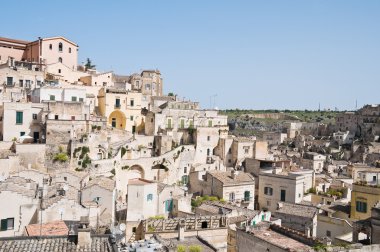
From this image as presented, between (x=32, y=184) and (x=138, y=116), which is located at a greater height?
(x=138, y=116)

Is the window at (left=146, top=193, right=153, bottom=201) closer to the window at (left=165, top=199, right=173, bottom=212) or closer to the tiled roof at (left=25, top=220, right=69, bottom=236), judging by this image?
the window at (left=165, top=199, right=173, bottom=212)

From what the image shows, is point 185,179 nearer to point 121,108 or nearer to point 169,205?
point 121,108

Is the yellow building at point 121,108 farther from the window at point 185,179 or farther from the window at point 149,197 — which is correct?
the window at point 149,197

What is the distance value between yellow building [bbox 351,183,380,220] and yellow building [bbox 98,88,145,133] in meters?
29.5

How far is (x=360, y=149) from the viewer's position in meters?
77.0

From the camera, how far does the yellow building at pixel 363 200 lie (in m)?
31.8

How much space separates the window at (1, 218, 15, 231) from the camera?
2483cm

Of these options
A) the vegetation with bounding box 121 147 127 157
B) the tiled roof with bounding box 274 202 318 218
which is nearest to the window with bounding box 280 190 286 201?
the tiled roof with bounding box 274 202 318 218

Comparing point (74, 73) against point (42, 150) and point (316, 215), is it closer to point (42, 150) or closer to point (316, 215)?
point (42, 150)

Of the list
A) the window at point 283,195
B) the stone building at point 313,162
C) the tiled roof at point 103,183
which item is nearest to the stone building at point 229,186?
the window at point 283,195

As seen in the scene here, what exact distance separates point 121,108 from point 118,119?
146 centimetres

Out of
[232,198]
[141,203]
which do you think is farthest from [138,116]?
[141,203]

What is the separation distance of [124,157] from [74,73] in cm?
1927

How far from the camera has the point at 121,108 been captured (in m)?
53.2
